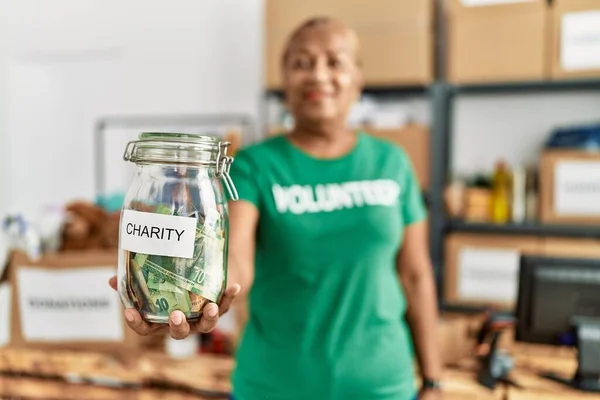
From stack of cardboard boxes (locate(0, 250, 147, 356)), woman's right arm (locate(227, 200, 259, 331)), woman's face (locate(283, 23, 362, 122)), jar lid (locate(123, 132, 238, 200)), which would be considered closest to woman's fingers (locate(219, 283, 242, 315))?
jar lid (locate(123, 132, 238, 200))

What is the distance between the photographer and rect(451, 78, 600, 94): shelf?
2289 millimetres

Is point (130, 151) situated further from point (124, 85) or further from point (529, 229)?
point (124, 85)

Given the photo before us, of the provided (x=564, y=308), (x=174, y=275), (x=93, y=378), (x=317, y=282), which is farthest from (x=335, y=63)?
(x=93, y=378)

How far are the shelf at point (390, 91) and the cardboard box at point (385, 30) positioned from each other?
0.22 feet

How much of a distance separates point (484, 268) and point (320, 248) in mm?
1601

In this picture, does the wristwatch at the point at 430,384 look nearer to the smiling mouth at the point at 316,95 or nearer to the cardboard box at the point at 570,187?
the smiling mouth at the point at 316,95

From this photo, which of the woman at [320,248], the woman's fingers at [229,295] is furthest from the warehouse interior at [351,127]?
the woman's fingers at [229,295]

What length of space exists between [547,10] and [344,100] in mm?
1528

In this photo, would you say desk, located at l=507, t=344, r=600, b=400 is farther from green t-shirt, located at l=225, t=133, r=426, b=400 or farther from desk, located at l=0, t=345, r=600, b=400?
A: green t-shirt, located at l=225, t=133, r=426, b=400

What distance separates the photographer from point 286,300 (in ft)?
3.36

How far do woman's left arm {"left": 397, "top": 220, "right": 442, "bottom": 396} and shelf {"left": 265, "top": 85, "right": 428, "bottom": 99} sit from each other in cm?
140

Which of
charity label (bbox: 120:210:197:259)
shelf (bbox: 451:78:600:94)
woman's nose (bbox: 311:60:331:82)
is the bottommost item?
charity label (bbox: 120:210:197:259)

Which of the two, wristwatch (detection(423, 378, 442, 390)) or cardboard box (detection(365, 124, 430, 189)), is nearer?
wristwatch (detection(423, 378, 442, 390))

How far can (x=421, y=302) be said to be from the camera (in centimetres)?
122
